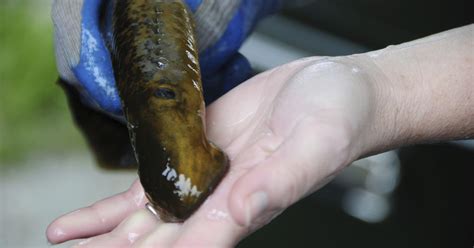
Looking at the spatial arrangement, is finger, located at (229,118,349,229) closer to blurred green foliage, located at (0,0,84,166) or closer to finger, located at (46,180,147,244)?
finger, located at (46,180,147,244)

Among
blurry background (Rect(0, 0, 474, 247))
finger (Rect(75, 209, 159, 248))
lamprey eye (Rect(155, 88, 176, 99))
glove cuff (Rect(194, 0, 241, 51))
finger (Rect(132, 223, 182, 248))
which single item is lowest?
blurry background (Rect(0, 0, 474, 247))

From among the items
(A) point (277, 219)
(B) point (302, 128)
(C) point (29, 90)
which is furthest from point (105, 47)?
(B) point (302, 128)

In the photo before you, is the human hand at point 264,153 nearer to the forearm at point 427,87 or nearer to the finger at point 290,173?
the finger at point 290,173

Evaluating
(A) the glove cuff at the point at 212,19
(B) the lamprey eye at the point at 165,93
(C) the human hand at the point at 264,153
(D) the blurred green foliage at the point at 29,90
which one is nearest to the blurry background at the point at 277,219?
(D) the blurred green foliage at the point at 29,90

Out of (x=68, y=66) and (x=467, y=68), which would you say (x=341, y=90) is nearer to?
(x=467, y=68)

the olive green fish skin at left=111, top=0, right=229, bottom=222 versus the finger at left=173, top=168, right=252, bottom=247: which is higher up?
the olive green fish skin at left=111, top=0, right=229, bottom=222

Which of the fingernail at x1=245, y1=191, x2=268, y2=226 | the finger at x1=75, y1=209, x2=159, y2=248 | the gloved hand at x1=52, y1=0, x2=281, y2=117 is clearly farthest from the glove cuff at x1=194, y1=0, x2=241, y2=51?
the fingernail at x1=245, y1=191, x2=268, y2=226

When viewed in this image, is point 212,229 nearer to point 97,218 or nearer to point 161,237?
point 161,237
